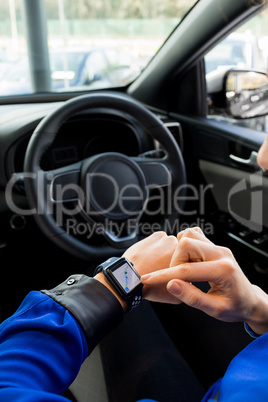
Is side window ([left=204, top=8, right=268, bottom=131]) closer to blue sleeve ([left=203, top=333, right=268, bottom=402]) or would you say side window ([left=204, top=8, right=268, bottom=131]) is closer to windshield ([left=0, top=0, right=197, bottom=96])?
windshield ([left=0, top=0, right=197, bottom=96])

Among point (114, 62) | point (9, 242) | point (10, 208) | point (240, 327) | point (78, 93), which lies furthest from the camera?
point (114, 62)

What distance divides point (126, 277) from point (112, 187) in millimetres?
561

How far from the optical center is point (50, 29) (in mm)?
1951

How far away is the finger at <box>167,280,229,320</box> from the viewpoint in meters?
0.68

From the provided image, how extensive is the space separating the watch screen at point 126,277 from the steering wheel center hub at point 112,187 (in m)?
0.47

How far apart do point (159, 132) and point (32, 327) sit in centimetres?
95

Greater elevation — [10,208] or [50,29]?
[50,29]

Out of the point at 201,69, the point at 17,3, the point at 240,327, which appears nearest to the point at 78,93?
the point at 17,3

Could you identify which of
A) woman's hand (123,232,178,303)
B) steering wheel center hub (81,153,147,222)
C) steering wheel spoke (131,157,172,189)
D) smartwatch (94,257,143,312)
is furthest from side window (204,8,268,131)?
smartwatch (94,257,143,312)

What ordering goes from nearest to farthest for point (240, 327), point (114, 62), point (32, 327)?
1. point (32, 327)
2. point (240, 327)
3. point (114, 62)

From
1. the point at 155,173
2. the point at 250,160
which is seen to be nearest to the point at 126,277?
the point at 155,173

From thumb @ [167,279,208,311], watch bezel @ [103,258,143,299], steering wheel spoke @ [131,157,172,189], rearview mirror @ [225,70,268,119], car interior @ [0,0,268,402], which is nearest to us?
thumb @ [167,279,208,311]

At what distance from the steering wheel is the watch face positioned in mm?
413

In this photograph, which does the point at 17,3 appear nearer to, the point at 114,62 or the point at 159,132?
the point at 114,62
